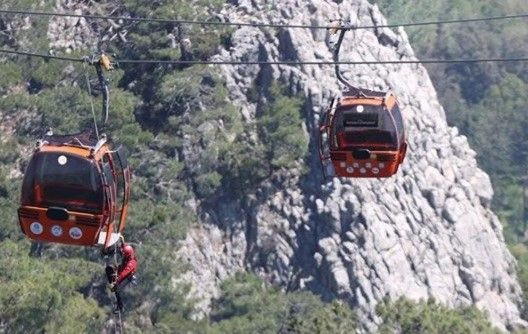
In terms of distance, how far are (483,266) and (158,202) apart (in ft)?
47.7

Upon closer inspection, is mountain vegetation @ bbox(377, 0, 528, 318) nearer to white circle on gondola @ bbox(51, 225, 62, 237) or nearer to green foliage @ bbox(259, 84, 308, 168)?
green foliage @ bbox(259, 84, 308, 168)

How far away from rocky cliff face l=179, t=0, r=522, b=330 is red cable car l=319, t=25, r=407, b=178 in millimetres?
25405

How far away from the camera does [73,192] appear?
71.4 feet

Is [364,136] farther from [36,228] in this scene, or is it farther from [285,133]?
[285,133]

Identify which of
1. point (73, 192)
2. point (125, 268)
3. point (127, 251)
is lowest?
point (125, 268)

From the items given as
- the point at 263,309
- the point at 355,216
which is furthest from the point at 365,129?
the point at 355,216

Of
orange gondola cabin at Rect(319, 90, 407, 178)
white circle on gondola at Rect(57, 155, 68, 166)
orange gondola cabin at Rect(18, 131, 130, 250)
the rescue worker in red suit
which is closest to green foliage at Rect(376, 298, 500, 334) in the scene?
orange gondola cabin at Rect(319, 90, 407, 178)

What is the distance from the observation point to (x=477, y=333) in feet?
156

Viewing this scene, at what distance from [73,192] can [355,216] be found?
112 feet

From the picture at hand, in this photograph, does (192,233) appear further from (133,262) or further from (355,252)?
(133,262)

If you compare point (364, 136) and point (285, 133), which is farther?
point (285, 133)

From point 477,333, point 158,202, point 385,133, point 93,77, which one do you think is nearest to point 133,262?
point 385,133

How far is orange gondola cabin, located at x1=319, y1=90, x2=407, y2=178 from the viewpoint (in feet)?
85.4

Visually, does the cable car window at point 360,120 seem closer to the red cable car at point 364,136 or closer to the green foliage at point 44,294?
the red cable car at point 364,136
